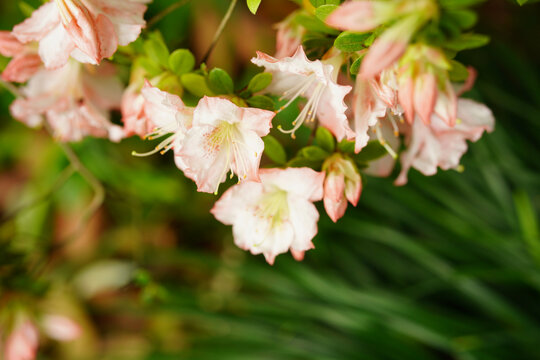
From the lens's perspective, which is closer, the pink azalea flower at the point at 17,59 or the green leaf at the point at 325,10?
the green leaf at the point at 325,10

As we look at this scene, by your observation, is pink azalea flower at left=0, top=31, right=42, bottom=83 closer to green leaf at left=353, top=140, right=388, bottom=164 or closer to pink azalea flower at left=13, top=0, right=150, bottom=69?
pink azalea flower at left=13, top=0, right=150, bottom=69

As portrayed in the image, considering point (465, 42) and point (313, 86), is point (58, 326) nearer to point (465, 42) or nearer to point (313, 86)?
point (313, 86)

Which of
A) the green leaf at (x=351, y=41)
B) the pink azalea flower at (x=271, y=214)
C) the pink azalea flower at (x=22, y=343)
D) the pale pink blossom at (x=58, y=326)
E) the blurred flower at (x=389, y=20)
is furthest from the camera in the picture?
the pale pink blossom at (x=58, y=326)

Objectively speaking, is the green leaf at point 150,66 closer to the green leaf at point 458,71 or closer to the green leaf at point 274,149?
the green leaf at point 274,149

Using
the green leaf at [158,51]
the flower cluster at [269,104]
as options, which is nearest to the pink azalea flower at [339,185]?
the flower cluster at [269,104]

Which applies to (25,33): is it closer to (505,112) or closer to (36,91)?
(36,91)

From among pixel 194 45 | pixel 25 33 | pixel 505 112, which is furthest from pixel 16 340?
pixel 505 112

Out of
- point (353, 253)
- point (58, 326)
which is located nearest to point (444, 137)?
point (353, 253)
